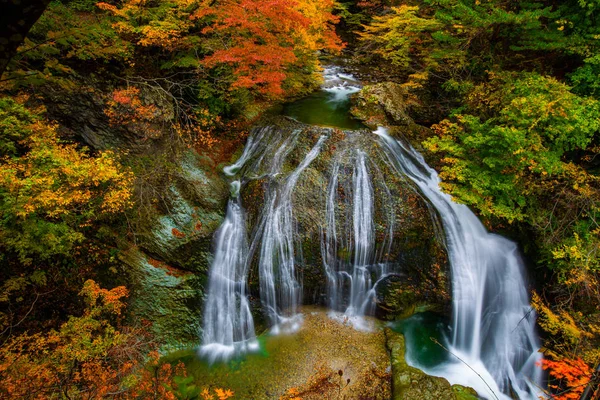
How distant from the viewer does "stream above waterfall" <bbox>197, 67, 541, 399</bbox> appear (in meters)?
7.38

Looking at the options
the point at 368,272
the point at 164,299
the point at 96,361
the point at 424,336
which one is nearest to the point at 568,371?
the point at 424,336

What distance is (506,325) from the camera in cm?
752

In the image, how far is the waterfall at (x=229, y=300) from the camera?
7.18m

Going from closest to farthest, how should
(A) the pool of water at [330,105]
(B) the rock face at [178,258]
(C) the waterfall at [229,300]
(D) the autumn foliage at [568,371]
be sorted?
1. (D) the autumn foliage at [568,371]
2. (B) the rock face at [178,258]
3. (C) the waterfall at [229,300]
4. (A) the pool of water at [330,105]

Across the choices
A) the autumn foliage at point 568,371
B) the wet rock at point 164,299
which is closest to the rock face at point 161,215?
the wet rock at point 164,299

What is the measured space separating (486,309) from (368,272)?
319cm

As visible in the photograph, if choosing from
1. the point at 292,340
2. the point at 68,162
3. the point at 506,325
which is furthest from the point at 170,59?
the point at 506,325

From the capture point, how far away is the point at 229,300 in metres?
7.65

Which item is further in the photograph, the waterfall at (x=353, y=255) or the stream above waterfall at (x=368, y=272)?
the waterfall at (x=353, y=255)

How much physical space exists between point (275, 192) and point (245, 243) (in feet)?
5.28

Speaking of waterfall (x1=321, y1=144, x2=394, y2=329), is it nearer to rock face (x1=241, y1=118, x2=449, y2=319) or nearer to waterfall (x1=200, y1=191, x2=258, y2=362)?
rock face (x1=241, y1=118, x2=449, y2=319)

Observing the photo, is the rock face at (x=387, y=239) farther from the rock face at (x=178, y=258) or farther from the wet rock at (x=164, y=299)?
the wet rock at (x=164, y=299)

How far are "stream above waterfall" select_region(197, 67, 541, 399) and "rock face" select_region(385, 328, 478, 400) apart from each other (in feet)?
2.54

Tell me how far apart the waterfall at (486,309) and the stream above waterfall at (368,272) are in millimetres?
26
